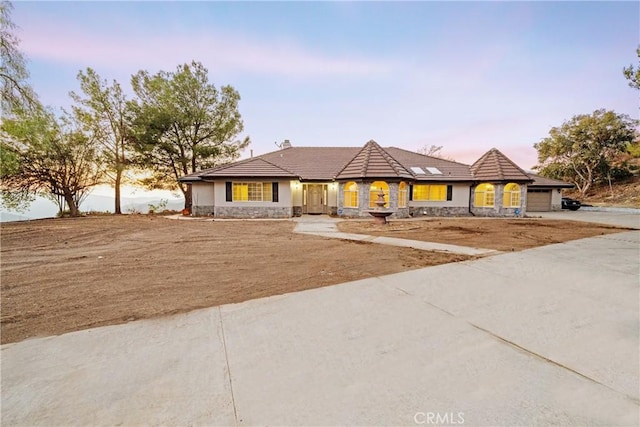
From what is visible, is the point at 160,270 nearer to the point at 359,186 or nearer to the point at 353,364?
the point at 353,364

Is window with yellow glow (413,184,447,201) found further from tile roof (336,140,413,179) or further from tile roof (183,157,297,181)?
tile roof (183,157,297,181)

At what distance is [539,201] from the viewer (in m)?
25.3

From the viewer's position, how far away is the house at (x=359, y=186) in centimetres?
1847

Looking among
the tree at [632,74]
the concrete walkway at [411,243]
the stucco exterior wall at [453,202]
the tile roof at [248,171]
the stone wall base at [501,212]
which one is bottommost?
the concrete walkway at [411,243]

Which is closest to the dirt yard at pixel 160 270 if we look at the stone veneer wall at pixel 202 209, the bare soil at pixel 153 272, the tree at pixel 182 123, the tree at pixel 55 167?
the bare soil at pixel 153 272

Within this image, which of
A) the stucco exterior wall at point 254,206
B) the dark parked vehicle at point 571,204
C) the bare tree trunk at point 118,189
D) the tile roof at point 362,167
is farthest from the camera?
the dark parked vehicle at point 571,204

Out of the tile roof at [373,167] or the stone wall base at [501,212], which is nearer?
the tile roof at [373,167]

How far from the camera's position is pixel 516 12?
12055 millimetres

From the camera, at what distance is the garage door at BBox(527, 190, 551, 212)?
25.2 m

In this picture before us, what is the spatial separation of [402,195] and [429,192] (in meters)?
3.09

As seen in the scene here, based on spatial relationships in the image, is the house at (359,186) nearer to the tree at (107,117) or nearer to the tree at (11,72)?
the tree at (107,117)

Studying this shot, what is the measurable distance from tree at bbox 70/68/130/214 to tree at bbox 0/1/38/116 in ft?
30.9

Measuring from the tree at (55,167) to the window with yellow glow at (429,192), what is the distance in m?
23.8

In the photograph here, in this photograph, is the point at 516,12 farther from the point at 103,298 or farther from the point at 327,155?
the point at 103,298
